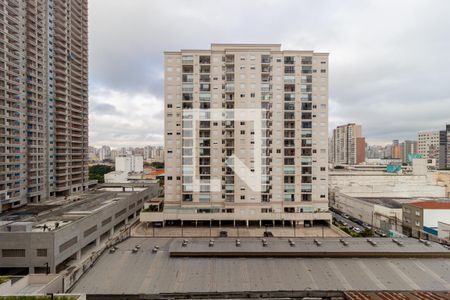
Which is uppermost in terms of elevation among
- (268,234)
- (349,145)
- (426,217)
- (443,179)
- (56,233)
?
(349,145)

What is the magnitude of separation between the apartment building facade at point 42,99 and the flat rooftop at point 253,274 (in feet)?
130

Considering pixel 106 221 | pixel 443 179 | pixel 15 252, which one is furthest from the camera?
pixel 443 179

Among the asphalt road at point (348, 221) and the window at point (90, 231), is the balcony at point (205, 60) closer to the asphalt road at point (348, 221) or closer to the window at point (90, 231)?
the window at point (90, 231)

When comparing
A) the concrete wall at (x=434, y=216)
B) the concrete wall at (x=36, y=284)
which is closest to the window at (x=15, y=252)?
the concrete wall at (x=36, y=284)

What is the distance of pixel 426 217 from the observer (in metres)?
38.5

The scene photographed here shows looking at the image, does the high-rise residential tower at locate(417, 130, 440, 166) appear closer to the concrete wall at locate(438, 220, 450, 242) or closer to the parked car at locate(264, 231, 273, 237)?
the concrete wall at locate(438, 220, 450, 242)

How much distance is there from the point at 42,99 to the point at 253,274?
59260 mm

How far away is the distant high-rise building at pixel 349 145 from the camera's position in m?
130

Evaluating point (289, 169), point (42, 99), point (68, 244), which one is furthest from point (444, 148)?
point (42, 99)

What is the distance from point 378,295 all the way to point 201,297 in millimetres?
11869

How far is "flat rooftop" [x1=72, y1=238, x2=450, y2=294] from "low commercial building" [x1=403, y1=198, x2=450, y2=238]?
21.1m

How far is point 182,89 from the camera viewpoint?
145 feet

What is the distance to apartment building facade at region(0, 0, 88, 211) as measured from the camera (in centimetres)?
4550

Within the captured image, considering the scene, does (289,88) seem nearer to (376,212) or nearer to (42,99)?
(376,212)
